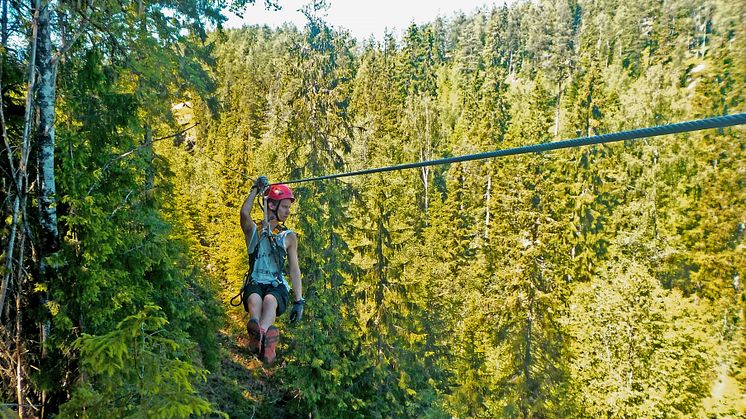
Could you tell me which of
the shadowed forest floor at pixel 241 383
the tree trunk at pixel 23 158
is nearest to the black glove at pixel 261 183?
the tree trunk at pixel 23 158

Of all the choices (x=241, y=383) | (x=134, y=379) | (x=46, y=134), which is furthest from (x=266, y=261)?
(x=241, y=383)

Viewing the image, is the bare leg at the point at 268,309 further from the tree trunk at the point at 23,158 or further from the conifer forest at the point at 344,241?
the tree trunk at the point at 23,158

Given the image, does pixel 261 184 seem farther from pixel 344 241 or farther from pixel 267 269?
pixel 344 241

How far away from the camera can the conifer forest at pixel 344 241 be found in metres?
6.09

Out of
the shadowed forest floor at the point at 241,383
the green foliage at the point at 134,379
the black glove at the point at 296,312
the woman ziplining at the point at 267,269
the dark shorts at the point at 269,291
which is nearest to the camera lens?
the green foliage at the point at 134,379

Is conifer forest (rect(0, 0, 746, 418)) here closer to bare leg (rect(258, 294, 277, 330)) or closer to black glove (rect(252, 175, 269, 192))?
bare leg (rect(258, 294, 277, 330))

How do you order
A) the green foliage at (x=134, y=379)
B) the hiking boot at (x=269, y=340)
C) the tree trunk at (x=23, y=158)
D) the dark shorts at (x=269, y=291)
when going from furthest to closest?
the dark shorts at (x=269, y=291) → the hiking boot at (x=269, y=340) → the tree trunk at (x=23, y=158) → the green foliage at (x=134, y=379)

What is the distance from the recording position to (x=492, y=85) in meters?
48.1

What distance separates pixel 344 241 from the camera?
18.1m

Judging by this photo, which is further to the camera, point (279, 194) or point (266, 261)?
point (279, 194)

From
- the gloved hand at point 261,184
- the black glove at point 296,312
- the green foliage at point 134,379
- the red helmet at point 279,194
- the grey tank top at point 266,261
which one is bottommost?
the green foliage at point 134,379

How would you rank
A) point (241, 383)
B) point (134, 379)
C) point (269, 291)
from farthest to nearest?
point (241, 383), point (269, 291), point (134, 379)

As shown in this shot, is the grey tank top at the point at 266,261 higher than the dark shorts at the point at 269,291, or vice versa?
the grey tank top at the point at 266,261

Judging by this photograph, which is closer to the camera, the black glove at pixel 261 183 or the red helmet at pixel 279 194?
the black glove at pixel 261 183
